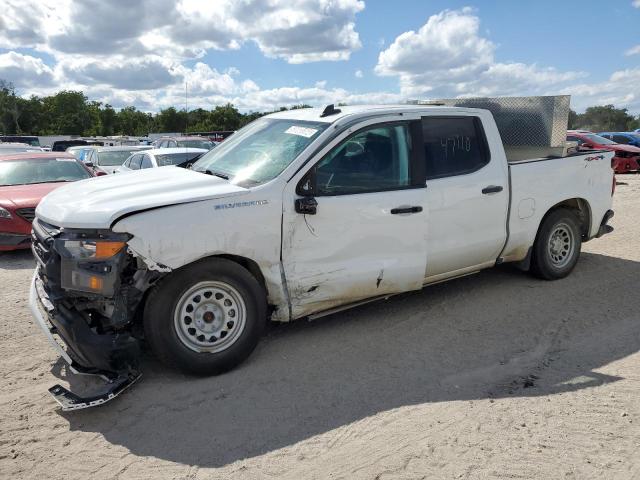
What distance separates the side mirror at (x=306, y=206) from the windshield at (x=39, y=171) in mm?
6774

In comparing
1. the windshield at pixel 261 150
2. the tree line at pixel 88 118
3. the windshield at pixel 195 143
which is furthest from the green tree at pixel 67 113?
the windshield at pixel 261 150

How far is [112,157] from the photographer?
1587 centimetres

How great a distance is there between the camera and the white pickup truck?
12.3 feet

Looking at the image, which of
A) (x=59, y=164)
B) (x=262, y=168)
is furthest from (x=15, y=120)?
(x=262, y=168)

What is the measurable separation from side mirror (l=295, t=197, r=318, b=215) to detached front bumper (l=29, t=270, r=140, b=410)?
157 centimetres

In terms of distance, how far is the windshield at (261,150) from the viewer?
175 inches

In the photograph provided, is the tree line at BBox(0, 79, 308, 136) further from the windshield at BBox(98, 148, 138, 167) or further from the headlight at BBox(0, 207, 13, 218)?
the headlight at BBox(0, 207, 13, 218)

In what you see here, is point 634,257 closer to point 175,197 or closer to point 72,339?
point 175,197

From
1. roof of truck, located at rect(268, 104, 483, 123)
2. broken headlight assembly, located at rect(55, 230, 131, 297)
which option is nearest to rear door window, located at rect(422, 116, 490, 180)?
roof of truck, located at rect(268, 104, 483, 123)

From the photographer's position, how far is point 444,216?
5020 millimetres

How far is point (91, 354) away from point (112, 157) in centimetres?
1337

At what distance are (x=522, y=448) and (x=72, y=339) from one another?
2.99m

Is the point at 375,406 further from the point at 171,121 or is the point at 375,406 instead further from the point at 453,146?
the point at 171,121

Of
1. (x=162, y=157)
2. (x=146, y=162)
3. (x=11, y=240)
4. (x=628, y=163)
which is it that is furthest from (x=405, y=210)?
(x=628, y=163)
